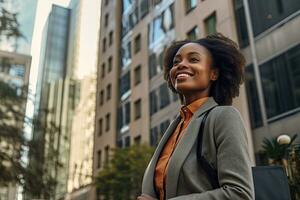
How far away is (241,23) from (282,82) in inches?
116

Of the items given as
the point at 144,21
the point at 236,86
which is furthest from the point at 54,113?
the point at 144,21

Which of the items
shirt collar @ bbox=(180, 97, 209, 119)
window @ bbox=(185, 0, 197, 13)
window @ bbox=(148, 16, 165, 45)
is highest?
window @ bbox=(148, 16, 165, 45)

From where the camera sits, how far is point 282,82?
11258 millimetres

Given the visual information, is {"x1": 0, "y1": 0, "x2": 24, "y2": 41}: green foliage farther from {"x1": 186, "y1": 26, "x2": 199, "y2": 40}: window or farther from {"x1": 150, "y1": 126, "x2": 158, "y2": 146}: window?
{"x1": 150, "y1": 126, "x2": 158, "y2": 146}: window

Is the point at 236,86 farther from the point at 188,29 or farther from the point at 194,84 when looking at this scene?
the point at 188,29

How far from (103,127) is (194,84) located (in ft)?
80.2

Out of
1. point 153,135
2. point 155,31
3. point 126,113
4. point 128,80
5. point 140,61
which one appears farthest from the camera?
point 128,80

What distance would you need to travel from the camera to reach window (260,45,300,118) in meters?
10.8

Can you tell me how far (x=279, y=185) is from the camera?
4.45 feet

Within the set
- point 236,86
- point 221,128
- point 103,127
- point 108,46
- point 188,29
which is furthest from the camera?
point 108,46

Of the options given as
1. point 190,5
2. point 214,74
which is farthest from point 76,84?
point 214,74

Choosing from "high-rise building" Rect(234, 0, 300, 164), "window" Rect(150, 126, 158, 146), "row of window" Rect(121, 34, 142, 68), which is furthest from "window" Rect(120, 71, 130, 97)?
"high-rise building" Rect(234, 0, 300, 164)

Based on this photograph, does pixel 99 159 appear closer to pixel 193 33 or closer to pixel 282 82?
pixel 193 33

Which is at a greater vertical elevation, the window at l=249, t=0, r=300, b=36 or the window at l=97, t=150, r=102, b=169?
the window at l=249, t=0, r=300, b=36
